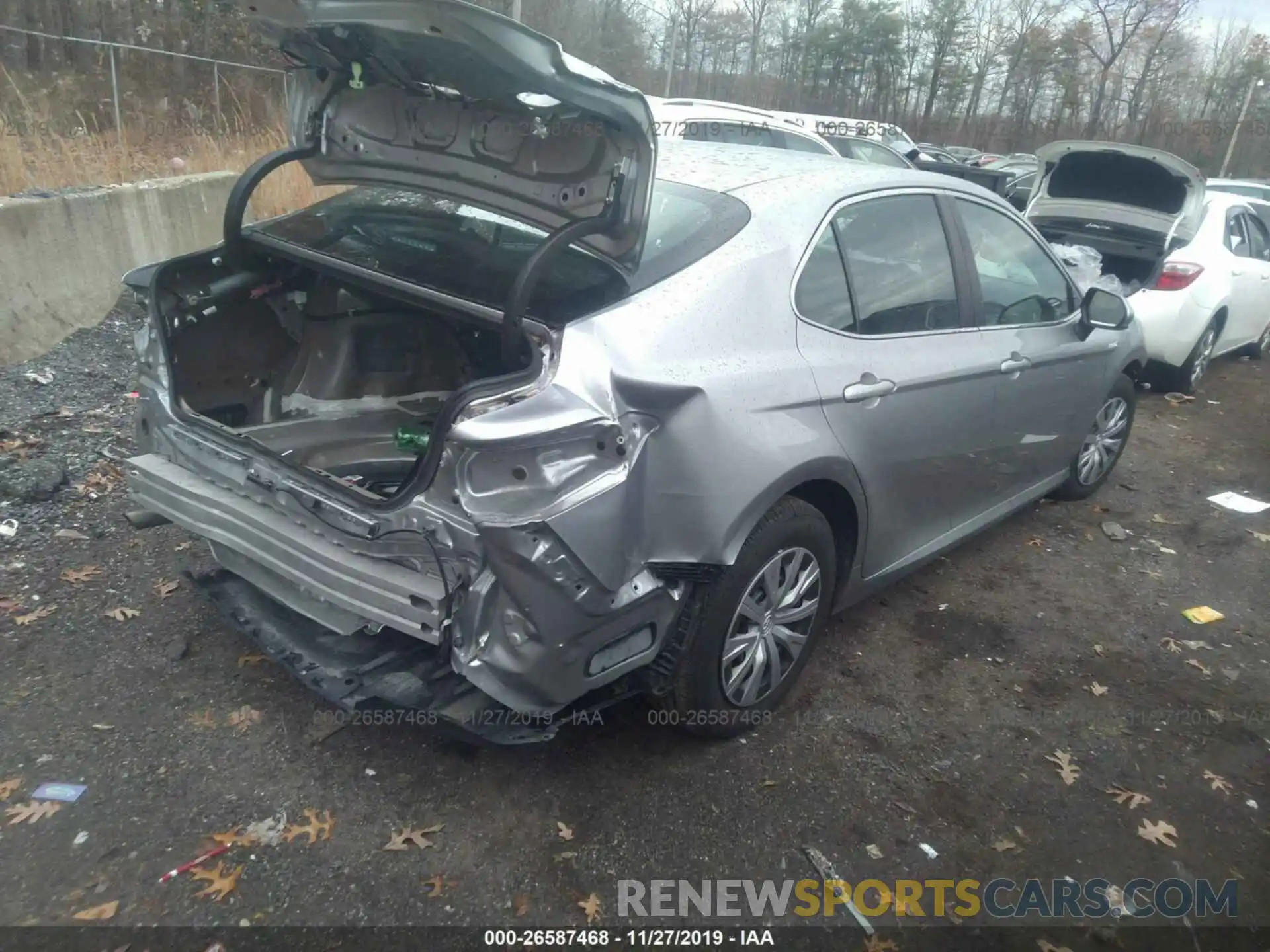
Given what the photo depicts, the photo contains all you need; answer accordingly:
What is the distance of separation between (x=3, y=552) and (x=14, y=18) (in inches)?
570

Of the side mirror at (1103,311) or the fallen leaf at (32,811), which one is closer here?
the fallen leaf at (32,811)

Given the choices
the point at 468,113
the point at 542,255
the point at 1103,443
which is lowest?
the point at 1103,443

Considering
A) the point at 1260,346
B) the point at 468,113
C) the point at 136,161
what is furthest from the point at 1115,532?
the point at 136,161

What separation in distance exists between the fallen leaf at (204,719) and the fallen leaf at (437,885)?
1034 mm

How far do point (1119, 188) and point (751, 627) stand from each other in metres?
7.48

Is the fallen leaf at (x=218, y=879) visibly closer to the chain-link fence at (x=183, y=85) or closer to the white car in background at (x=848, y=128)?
the chain-link fence at (x=183, y=85)

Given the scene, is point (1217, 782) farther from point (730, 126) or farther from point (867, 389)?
point (730, 126)

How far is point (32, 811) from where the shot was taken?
2.66 metres

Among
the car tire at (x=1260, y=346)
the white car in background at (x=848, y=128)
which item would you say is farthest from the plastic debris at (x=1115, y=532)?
the white car in background at (x=848, y=128)

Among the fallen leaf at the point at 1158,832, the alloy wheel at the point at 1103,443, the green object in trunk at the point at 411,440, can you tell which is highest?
the green object in trunk at the point at 411,440

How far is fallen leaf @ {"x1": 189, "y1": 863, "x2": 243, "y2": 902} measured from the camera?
2.42 meters

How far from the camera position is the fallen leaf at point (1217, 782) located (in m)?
3.20

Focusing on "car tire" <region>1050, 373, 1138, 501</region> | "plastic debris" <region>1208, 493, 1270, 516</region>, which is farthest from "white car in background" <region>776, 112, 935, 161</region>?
"plastic debris" <region>1208, 493, 1270, 516</region>

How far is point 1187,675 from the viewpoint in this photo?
3.86 m
